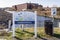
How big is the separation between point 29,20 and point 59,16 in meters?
6.84

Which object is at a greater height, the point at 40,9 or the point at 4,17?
the point at 40,9

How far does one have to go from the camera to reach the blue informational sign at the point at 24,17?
42.2 feet

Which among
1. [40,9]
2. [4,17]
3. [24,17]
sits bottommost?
[4,17]

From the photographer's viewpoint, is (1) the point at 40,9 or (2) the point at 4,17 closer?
(2) the point at 4,17

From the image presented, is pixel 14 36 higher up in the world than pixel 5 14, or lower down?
lower down

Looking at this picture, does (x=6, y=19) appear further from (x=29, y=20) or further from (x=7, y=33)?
(x=29, y=20)

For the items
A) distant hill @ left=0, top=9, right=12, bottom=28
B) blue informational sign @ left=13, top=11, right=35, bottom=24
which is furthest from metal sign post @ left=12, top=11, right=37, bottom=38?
distant hill @ left=0, top=9, right=12, bottom=28

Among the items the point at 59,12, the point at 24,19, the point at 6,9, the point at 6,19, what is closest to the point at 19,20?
the point at 24,19

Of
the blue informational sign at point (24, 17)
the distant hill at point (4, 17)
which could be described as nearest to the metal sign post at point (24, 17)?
the blue informational sign at point (24, 17)

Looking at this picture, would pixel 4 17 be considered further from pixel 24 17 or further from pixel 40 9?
pixel 24 17

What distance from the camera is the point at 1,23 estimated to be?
57.5 feet

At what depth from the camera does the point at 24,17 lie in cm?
1290

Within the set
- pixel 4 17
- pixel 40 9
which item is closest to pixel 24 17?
pixel 4 17

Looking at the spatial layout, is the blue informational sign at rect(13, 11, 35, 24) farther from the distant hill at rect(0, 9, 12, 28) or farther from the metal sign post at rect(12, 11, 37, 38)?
the distant hill at rect(0, 9, 12, 28)
